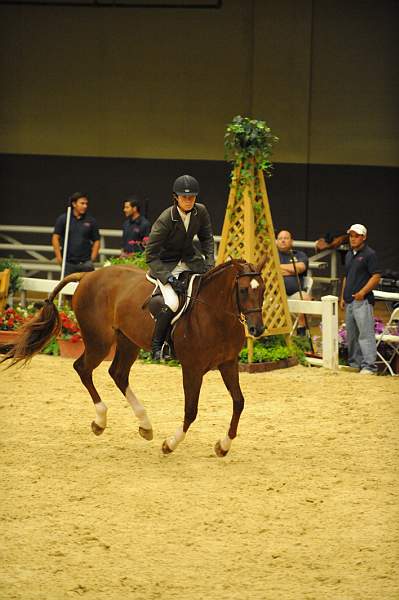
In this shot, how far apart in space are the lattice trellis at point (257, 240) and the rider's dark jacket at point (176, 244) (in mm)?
3011

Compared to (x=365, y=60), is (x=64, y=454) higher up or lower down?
lower down

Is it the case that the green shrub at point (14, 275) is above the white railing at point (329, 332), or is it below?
above

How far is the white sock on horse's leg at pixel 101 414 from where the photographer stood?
8.43 m

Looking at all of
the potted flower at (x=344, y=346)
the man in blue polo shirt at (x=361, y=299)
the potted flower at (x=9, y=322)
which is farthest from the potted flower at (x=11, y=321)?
the man in blue polo shirt at (x=361, y=299)

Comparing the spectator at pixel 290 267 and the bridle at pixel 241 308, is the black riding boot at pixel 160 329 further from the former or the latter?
the spectator at pixel 290 267

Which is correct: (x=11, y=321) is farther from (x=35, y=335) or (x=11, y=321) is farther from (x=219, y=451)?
(x=219, y=451)

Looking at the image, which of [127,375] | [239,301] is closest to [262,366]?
[127,375]

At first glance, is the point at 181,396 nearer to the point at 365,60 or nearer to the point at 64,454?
the point at 64,454

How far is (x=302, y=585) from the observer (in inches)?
218

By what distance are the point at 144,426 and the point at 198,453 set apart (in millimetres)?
486

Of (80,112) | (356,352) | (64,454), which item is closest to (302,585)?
(64,454)

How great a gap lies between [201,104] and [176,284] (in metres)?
10.8

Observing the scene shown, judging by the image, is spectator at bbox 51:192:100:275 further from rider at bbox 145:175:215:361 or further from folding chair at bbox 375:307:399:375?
rider at bbox 145:175:215:361

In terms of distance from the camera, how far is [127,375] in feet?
28.2
